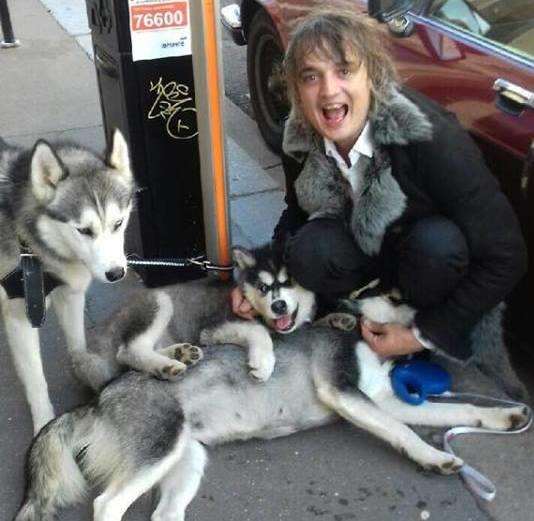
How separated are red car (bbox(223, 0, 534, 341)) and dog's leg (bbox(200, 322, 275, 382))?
1.02 m

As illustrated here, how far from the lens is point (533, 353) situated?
307cm

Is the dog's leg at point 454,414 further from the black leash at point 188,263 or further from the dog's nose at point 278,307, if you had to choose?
→ the black leash at point 188,263

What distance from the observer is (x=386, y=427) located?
2.84 m

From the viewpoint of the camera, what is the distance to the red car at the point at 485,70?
270cm

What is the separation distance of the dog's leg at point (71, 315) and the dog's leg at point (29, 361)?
0.85ft

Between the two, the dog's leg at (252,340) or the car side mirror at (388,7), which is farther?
the car side mirror at (388,7)

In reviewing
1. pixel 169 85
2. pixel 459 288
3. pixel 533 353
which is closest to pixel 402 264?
pixel 459 288

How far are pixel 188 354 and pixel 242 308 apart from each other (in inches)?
13.0

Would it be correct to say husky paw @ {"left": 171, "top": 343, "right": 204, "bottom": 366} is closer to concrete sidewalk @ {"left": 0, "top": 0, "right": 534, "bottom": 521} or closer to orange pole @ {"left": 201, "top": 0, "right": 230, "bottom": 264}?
concrete sidewalk @ {"left": 0, "top": 0, "right": 534, "bottom": 521}

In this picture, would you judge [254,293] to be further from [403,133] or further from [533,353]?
[533,353]

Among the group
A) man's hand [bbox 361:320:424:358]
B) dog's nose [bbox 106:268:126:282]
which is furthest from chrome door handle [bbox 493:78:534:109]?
dog's nose [bbox 106:268:126:282]

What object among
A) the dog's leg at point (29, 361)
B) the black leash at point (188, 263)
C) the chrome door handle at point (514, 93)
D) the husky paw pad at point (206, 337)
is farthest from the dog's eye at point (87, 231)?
the chrome door handle at point (514, 93)

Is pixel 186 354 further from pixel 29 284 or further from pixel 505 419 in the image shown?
pixel 505 419

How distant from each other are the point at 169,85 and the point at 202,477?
69.7 inches
